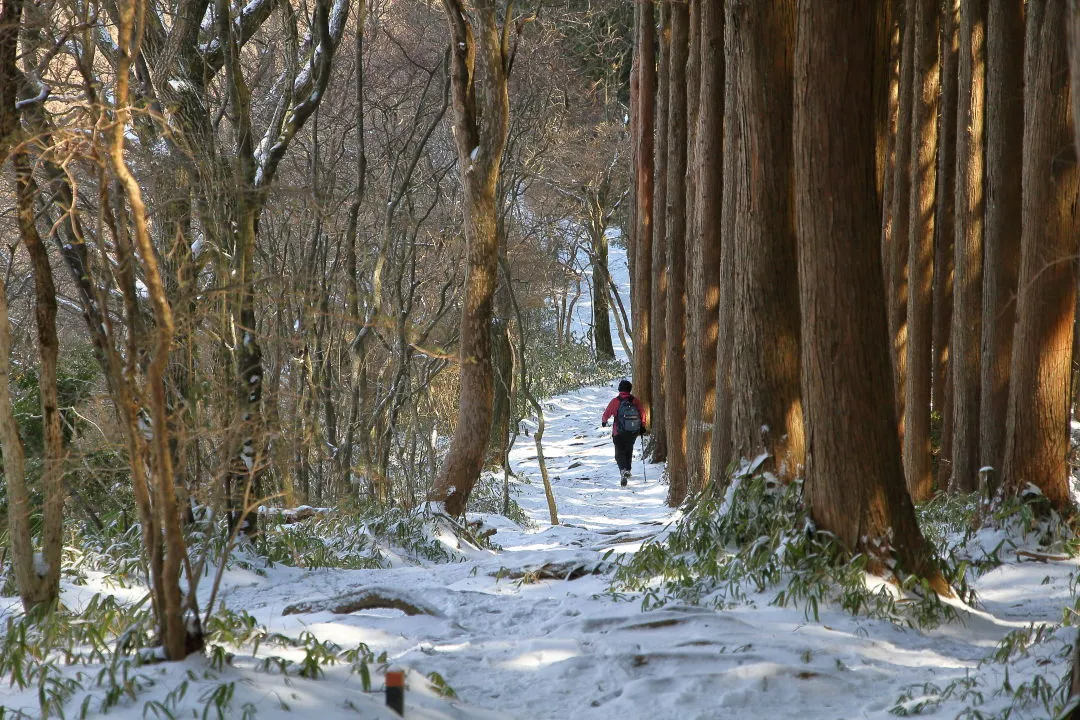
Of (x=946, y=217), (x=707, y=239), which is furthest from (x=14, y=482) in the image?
(x=946, y=217)

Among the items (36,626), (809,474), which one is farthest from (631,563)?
(36,626)

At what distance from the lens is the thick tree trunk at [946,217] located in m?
11.9

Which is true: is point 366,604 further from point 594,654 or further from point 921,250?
point 921,250

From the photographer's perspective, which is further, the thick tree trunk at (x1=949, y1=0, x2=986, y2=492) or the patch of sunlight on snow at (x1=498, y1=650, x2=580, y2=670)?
the thick tree trunk at (x1=949, y1=0, x2=986, y2=492)

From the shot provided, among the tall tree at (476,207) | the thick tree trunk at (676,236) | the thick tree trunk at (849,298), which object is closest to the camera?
the thick tree trunk at (849,298)

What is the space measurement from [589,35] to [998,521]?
15490 mm

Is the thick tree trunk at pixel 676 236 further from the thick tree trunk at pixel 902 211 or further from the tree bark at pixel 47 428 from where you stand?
the tree bark at pixel 47 428

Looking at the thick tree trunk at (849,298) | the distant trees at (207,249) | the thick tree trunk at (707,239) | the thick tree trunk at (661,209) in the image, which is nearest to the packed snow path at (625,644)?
the thick tree trunk at (849,298)

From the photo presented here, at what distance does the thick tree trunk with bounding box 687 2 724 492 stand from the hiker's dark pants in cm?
382

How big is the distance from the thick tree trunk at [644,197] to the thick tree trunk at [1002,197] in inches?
355

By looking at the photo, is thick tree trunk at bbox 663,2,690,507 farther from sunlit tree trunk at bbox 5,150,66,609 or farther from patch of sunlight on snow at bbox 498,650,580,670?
sunlit tree trunk at bbox 5,150,66,609

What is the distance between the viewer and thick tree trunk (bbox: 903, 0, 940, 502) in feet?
36.5

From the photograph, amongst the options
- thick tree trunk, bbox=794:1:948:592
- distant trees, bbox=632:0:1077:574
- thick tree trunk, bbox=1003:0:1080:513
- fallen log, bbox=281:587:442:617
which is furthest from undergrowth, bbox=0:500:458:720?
thick tree trunk, bbox=1003:0:1080:513

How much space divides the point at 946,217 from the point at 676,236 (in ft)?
12.1
